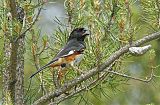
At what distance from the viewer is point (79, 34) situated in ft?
6.63

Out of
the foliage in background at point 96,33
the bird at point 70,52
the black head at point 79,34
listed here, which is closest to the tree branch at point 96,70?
the foliage in background at point 96,33

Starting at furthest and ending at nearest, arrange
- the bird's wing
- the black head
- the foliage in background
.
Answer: the black head < the bird's wing < the foliage in background

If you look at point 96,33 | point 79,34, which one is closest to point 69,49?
point 79,34

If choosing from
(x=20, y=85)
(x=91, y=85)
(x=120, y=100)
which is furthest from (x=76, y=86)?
(x=120, y=100)

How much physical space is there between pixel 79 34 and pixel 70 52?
15 cm

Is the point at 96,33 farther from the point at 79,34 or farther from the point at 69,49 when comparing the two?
the point at 79,34

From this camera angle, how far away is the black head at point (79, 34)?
1860 millimetres

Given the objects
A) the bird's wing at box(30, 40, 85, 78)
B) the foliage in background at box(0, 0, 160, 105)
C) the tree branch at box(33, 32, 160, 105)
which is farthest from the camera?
the bird's wing at box(30, 40, 85, 78)

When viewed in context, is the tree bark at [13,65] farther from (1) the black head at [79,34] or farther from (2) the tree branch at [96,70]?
(1) the black head at [79,34]

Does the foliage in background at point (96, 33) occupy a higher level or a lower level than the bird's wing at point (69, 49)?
higher

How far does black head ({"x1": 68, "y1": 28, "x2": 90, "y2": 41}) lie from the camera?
6.10ft

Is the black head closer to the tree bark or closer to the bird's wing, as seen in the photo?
the bird's wing

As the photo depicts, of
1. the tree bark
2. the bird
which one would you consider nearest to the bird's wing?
the bird

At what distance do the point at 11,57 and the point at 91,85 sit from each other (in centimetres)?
26
